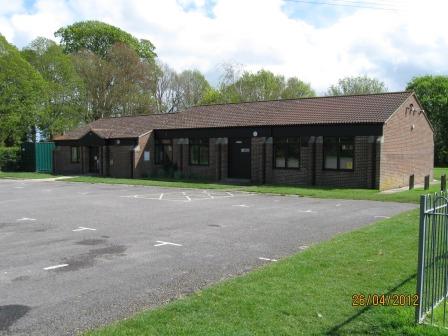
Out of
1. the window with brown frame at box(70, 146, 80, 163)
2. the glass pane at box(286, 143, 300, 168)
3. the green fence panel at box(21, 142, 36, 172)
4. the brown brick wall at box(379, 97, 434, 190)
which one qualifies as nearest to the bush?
the green fence panel at box(21, 142, 36, 172)

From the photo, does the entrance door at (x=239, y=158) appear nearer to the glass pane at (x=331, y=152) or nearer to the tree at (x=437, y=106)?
the glass pane at (x=331, y=152)

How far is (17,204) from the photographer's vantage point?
57.4ft

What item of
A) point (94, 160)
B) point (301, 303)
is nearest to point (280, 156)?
point (94, 160)

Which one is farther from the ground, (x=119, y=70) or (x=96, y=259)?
(x=119, y=70)

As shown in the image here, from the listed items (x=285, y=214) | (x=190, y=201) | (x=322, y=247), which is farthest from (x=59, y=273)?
(x=190, y=201)

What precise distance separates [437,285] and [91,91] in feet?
170

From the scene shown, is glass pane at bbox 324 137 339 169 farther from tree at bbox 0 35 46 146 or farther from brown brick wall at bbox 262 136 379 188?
tree at bbox 0 35 46 146

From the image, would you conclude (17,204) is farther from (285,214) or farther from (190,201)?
(285,214)

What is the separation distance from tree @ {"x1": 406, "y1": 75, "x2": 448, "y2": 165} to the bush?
147ft

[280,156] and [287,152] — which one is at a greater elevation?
[287,152]

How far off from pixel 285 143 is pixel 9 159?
25819 mm

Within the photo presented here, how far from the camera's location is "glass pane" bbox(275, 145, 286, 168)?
2731 centimetres

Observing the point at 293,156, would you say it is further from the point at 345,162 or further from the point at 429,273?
the point at 429,273

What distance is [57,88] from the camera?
149 ft
